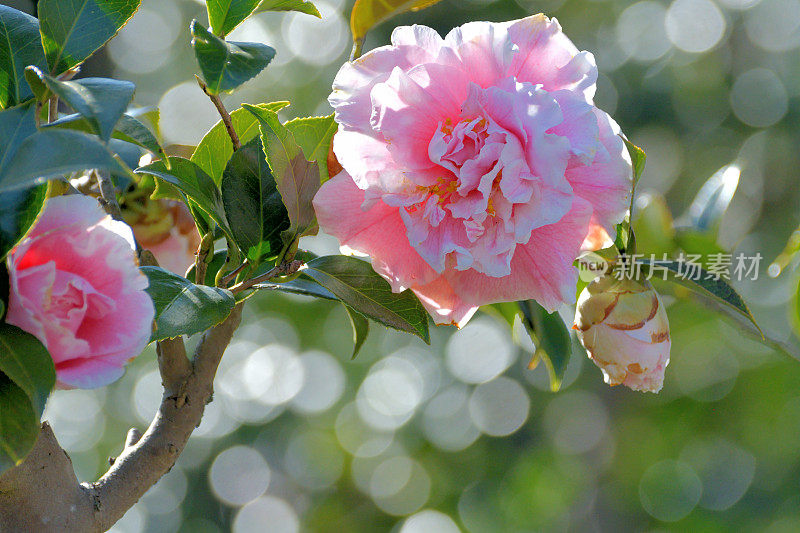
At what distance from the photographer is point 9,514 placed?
16.8 inches

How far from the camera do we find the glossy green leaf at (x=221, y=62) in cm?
38

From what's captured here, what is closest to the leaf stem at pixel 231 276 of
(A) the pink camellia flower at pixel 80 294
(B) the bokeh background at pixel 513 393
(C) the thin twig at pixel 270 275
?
(C) the thin twig at pixel 270 275

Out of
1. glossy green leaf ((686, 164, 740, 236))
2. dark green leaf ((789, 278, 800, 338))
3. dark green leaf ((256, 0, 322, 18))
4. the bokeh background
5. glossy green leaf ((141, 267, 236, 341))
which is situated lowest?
the bokeh background

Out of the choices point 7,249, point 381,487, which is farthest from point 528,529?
point 7,249

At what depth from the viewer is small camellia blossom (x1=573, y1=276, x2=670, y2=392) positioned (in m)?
0.54

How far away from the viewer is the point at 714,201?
2.70ft

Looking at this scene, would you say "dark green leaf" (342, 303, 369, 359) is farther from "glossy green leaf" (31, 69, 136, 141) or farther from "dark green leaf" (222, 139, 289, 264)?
"glossy green leaf" (31, 69, 136, 141)

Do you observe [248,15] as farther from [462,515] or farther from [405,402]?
[405,402]

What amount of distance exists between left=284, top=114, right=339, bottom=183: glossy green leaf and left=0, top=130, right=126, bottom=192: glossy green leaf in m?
0.19

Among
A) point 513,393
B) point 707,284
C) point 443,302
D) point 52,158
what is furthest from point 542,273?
point 513,393

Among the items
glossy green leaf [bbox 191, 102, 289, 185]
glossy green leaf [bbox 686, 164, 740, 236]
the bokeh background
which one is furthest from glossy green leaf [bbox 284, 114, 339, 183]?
the bokeh background

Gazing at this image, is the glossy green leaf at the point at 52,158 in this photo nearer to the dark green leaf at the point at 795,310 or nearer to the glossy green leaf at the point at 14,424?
the glossy green leaf at the point at 14,424

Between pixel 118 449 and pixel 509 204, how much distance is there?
16.3ft

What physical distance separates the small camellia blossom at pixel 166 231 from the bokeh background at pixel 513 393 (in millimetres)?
2963
